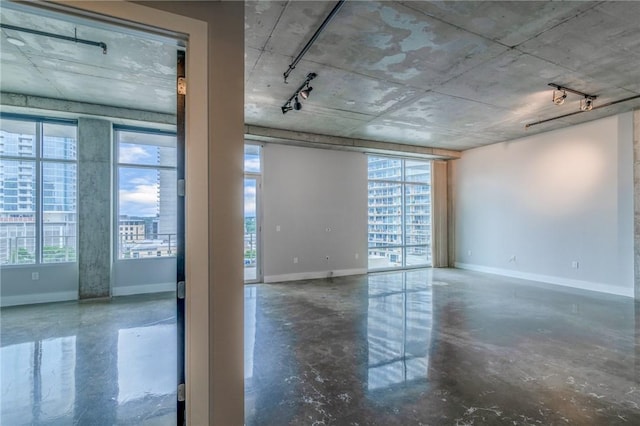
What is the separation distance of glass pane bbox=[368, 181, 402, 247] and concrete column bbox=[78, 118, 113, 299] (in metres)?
5.52

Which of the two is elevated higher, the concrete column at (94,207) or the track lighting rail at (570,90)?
the track lighting rail at (570,90)

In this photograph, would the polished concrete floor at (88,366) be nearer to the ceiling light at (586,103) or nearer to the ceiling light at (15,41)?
the ceiling light at (15,41)

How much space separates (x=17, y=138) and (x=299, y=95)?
461 cm

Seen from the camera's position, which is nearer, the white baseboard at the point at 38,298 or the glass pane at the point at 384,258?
the white baseboard at the point at 38,298

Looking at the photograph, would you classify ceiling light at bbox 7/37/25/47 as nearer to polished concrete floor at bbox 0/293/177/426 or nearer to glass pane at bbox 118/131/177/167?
glass pane at bbox 118/131/177/167

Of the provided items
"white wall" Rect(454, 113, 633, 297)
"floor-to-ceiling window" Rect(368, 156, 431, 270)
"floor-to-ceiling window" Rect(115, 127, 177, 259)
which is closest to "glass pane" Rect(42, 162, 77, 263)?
"floor-to-ceiling window" Rect(115, 127, 177, 259)

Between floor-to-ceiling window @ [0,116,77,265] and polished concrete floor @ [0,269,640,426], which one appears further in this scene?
floor-to-ceiling window @ [0,116,77,265]

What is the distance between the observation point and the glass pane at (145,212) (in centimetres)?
546

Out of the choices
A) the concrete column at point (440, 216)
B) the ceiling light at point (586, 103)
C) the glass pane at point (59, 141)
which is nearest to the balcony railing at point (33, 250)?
the glass pane at point (59, 141)

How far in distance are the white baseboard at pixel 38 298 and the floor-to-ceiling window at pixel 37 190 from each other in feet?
1.72

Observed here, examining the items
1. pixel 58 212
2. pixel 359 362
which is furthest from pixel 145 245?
pixel 359 362

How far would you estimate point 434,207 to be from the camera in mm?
8406

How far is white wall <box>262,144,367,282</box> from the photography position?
645cm

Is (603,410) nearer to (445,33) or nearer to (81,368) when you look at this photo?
(445,33)
